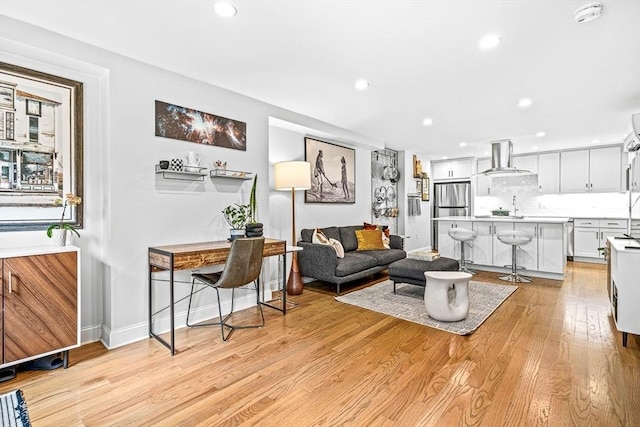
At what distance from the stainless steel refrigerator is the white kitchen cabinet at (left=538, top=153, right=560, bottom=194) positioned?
154 centimetres

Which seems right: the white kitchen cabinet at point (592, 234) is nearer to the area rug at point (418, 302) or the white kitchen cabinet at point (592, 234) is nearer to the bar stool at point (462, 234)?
the bar stool at point (462, 234)

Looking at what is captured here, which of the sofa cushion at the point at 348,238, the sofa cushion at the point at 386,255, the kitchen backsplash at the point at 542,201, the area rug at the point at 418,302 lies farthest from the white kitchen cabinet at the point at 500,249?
the kitchen backsplash at the point at 542,201

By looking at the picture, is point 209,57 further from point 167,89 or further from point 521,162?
point 521,162

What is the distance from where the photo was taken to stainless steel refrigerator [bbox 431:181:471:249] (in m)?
8.22

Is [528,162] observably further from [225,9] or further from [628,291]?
[225,9]

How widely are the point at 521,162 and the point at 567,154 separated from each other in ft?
2.85

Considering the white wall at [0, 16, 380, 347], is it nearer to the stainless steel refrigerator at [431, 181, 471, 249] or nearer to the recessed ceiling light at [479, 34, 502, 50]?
the recessed ceiling light at [479, 34, 502, 50]

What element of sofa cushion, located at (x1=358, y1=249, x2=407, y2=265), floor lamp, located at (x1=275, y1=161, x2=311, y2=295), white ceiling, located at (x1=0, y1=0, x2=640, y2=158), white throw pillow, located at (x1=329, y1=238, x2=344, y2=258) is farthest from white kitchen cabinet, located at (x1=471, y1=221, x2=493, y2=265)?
floor lamp, located at (x1=275, y1=161, x2=311, y2=295)

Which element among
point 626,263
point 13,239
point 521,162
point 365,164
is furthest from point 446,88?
point 521,162

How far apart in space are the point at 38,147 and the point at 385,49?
116 inches

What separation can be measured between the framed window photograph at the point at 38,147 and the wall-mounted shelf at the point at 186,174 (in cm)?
65

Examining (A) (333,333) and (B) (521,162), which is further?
(B) (521,162)

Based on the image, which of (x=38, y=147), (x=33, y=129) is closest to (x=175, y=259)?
(x=38, y=147)

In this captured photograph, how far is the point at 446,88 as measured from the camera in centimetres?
361
